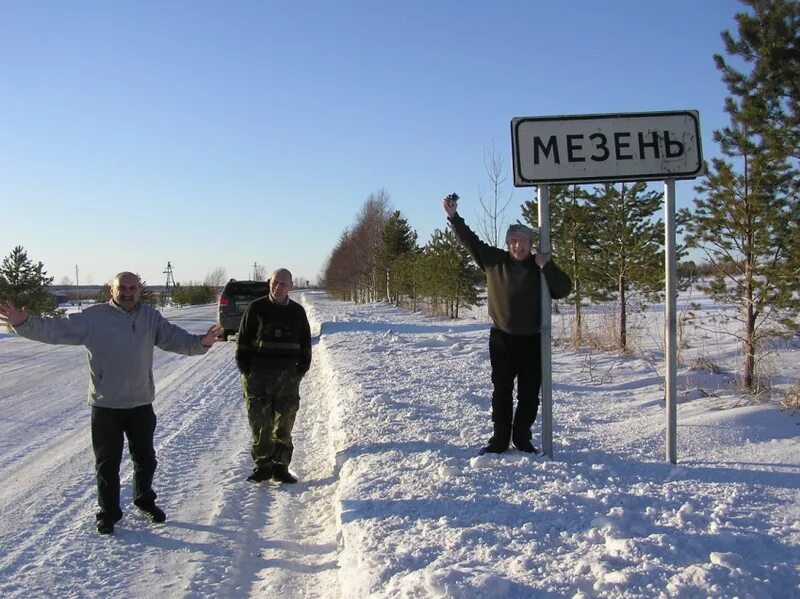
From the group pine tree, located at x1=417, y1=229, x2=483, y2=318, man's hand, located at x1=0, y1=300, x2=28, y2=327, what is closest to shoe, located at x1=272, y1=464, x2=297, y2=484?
man's hand, located at x1=0, y1=300, x2=28, y2=327

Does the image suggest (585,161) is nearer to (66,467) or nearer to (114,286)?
(114,286)

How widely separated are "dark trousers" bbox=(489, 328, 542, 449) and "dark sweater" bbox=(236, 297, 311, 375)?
65.3 inches

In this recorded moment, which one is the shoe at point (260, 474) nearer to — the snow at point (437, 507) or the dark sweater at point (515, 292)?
the snow at point (437, 507)

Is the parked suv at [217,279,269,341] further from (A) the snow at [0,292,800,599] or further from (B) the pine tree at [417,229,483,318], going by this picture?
(B) the pine tree at [417,229,483,318]

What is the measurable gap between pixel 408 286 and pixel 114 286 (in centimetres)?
3568

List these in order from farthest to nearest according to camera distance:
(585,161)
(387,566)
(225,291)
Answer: (225,291) → (585,161) → (387,566)

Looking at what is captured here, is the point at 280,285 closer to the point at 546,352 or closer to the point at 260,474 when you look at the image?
the point at 260,474

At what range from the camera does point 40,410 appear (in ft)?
29.3

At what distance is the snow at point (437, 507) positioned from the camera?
3.15m

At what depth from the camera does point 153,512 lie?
4645 millimetres

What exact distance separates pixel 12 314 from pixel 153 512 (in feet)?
5.41

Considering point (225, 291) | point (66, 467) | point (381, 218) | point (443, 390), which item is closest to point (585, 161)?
point (443, 390)

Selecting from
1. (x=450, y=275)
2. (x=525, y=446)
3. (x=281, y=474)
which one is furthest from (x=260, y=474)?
(x=450, y=275)

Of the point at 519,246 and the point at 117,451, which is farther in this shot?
the point at 519,246
